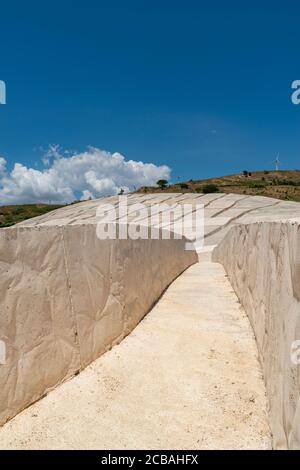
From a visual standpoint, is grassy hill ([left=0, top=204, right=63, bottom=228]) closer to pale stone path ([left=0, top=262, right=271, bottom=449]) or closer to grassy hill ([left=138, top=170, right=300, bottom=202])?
grassy hill ([left=138, top=170, right=300, bottom=202])

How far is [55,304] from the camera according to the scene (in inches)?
145

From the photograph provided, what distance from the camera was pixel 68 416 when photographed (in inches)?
126

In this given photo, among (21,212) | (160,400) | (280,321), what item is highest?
(21,212)

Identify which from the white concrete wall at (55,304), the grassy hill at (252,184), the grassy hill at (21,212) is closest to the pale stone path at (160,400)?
the white concrete wall at (55,304)

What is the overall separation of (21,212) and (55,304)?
84535 mm

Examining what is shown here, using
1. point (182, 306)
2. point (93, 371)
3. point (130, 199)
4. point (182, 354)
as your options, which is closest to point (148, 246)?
point (182, 306)

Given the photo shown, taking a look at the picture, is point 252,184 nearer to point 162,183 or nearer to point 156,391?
point 162,183

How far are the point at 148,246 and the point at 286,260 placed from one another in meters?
4.16

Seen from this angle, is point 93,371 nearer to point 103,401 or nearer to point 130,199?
point 103,401

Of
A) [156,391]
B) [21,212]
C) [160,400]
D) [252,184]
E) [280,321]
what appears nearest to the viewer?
[280,321]

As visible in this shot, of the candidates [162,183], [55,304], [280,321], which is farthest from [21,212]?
[280,321]

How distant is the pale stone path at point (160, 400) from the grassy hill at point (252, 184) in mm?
59153

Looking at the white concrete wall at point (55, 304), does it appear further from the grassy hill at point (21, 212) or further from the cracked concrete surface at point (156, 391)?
the grassy hill at point (21, 212)

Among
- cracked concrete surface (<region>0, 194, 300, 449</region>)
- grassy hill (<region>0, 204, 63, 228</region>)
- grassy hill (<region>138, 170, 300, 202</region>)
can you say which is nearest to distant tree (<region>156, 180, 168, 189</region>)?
grassy hill (<region>138, 170, 300, 202</region>)
